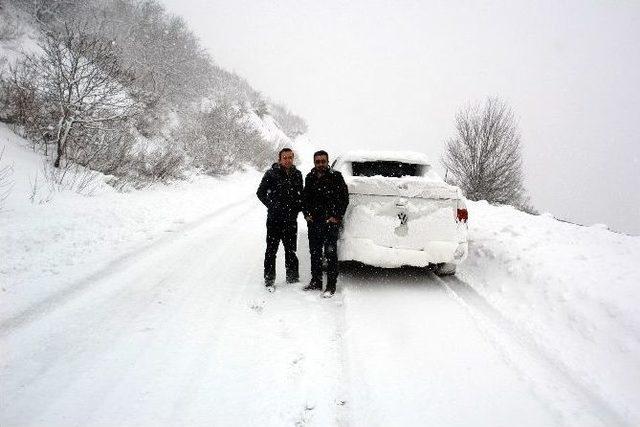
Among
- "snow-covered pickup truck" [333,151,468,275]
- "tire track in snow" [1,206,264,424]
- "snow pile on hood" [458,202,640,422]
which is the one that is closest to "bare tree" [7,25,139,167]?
"tire track in snow" [1,206,264,424]

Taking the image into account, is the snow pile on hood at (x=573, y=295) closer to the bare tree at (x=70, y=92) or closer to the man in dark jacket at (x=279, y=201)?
the man in dark jacket at (x=279, y=201)

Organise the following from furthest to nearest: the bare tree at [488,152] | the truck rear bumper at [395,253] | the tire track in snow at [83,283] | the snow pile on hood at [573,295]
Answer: the bare tree at [488,152], the truck rear bumper at [395,253], the tire track in snow at [83,283], the snow pile on hood at [573,295]

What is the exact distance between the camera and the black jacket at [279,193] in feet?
15.4

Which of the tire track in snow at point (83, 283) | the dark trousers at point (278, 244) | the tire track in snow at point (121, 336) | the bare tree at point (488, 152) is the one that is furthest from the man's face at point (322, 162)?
the bare tree at point (488, 152)

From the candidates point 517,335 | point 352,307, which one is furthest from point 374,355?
point 517,335

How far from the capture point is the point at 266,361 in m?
3.01

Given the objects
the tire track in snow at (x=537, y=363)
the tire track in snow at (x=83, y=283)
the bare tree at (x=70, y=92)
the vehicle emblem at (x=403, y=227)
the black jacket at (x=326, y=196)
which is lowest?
the tire track in snow at (x=537, y=363)

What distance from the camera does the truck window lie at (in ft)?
19.1

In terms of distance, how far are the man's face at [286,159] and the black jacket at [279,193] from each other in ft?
0.19

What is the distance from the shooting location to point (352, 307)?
13.8 feet

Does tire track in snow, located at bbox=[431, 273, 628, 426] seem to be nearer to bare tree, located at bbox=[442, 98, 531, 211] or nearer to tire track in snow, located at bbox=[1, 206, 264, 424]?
tire track in snow, located at bbox=[1, 206, 264, 424]

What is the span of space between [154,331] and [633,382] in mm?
4059

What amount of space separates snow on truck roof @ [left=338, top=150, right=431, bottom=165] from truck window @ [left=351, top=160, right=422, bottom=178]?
157mm

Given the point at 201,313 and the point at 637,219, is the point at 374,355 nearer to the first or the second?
the point at 201,313
